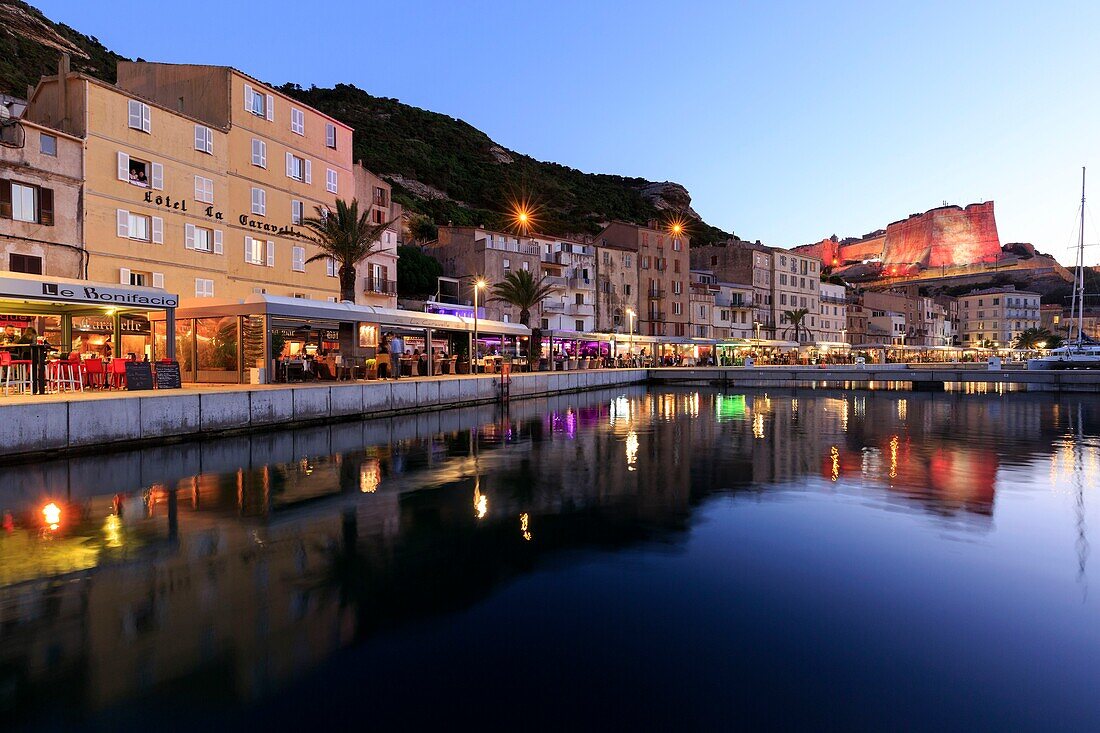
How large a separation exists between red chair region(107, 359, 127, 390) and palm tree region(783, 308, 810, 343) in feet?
290

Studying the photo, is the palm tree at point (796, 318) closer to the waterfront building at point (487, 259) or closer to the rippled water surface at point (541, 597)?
the waterfront building at point (487, 259)

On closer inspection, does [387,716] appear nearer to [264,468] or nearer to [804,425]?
[264,468]

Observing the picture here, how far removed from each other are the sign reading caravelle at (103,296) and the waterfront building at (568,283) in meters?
48.0

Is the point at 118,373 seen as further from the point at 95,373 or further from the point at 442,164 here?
the point at 442,164

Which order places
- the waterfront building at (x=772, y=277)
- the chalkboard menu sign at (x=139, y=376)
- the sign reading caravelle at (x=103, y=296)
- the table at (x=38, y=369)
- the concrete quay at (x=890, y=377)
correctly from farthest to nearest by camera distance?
the waterfront building at (x=772, y=277)
the concrete quay at (x=890, y=377)
the chalkboard menu sign at (x=139, y=376)
the sign reading caravelle at (x=103, y=296)
the table at (x=38, y=369)

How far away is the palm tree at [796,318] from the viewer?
311 feet

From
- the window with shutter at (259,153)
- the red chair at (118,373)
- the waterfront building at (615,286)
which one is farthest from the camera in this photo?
the waterfront building at (615,286)

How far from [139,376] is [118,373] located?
103 cm

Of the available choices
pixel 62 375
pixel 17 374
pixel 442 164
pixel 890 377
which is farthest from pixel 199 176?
pixel 442 164

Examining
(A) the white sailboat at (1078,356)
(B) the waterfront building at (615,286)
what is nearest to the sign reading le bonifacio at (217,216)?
(B) the waterfront building at (615,286)

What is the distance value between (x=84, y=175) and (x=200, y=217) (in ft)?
19.5

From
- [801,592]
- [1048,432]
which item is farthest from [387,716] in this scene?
[1048,432]

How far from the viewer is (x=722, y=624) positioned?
20.2 ft

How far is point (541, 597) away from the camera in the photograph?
22.3 feet
